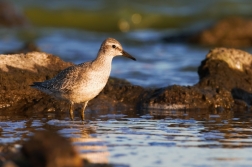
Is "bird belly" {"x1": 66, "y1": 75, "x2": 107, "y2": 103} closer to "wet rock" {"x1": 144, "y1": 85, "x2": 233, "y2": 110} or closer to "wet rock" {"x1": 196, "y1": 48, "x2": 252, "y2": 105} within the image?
"wet rock" {"x1": 144, "y1": 85, "x2": 233, "y2": 110}

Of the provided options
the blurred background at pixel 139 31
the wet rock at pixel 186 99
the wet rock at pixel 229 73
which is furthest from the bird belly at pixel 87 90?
the blurred background at pixel 139 31

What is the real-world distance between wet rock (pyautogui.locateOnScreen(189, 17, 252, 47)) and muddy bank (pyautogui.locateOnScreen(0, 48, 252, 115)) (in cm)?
982

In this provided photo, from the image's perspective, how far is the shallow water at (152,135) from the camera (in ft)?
19.0

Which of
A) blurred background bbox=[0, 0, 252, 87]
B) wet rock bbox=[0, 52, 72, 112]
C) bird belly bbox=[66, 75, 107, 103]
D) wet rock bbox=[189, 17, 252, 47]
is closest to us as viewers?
bird belly bbox=[66, 75, 107, 103]

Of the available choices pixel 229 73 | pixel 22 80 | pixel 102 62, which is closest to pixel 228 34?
pixel 229 73

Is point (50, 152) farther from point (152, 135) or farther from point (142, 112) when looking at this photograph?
point (142, 112)

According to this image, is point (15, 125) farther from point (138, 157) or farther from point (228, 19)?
point (228, 19)

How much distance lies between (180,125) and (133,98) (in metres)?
1.63

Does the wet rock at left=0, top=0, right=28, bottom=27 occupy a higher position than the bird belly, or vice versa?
the wet rock at left=0, top=0, right=28, bottom=27

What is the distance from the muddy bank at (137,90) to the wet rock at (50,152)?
364cm

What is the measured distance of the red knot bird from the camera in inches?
304

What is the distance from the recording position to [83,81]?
774cm

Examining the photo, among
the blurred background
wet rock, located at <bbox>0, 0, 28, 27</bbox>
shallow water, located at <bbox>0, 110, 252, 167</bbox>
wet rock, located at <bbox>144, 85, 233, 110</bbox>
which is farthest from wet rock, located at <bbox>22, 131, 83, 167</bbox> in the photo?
wet rock, located at <bbox>0, 0, 28, 27</bbox>

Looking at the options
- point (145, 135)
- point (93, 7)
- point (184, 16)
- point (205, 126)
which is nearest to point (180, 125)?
point (205, 126)
